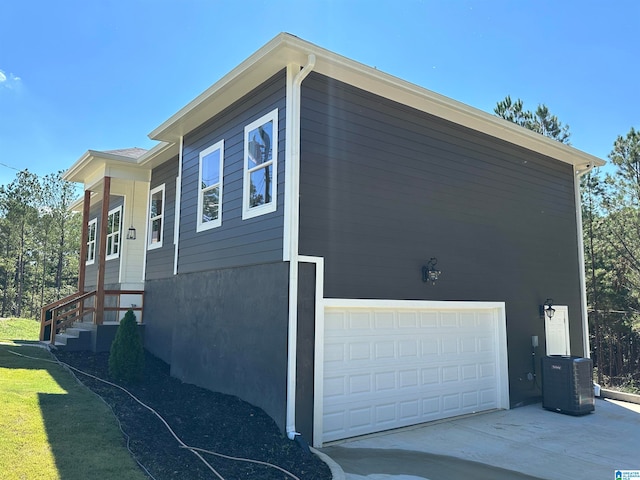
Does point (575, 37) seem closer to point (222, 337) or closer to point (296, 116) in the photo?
point (296, 116)

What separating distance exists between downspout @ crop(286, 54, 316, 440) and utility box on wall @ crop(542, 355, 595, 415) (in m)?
5.09

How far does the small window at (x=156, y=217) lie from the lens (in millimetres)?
11164

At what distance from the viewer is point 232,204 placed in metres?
7.36

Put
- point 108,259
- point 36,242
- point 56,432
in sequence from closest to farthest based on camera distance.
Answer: point 56,432, point 108,259, point 36,242

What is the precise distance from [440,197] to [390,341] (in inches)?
101

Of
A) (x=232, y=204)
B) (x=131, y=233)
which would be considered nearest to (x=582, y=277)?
(x=232, y=204)

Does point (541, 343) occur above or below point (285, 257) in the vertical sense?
below

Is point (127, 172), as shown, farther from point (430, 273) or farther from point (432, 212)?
point (430, 273)

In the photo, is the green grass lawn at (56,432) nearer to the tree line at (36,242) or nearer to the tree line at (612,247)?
the tree line at (612,247)

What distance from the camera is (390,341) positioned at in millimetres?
6992

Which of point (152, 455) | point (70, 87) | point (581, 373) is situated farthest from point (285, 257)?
point (70, 87)

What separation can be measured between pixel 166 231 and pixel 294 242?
5.78 meters

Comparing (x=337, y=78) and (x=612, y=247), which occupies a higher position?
(x=337, y=78)

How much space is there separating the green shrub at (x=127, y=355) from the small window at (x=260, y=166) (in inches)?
125
